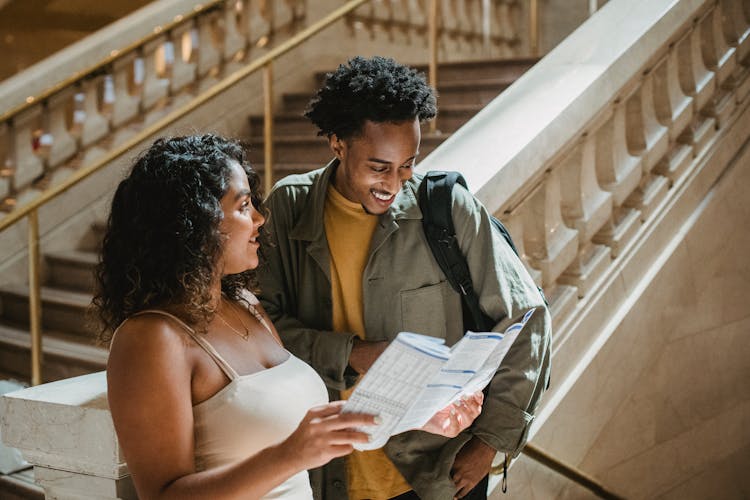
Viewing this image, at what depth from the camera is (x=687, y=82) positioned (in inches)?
188

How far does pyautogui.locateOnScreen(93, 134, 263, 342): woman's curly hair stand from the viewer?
1803 millimetres

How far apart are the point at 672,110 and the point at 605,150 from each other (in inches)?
28.8

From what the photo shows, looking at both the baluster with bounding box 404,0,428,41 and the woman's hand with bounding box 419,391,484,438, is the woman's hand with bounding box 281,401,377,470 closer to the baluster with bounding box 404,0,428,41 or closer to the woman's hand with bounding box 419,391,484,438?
the woman's hand with bounding box 419,391,484,438

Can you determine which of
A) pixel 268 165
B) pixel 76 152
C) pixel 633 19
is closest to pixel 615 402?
pixel 633 19

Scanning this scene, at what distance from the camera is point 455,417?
2145 mm

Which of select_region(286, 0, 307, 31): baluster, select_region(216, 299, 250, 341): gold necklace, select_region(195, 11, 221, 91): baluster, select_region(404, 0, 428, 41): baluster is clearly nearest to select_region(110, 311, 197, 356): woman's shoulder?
select_region(216, 299, 250, 341): gold necklace

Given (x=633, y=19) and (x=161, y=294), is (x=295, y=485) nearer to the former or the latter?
(x=161, y=294)

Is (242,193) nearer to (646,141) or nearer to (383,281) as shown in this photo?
(383,281)

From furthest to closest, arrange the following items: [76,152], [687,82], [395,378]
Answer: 1. [76,152]
2. [687,82]
3. [395,378]

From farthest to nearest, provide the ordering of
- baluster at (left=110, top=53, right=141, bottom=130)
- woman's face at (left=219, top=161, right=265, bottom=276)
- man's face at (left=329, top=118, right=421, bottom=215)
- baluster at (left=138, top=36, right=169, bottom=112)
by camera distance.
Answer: baluster at (left=138, top=36, right=169, bottom=112)
baluster at (left=110, top=53, right=141, bottom=130)
man's face at (left=329, top=118, right=421, bottom=215)
woman's face at (left=219, top=161, right=265, bottom=276)

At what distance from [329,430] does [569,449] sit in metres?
2.51

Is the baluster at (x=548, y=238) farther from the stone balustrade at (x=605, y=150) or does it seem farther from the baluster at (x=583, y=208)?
the baluster at (x=583, y=208)

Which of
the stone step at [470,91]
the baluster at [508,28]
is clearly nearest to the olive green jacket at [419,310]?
the stone step at [470,91]

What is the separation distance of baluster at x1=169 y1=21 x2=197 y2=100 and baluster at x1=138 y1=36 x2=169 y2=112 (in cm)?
7
